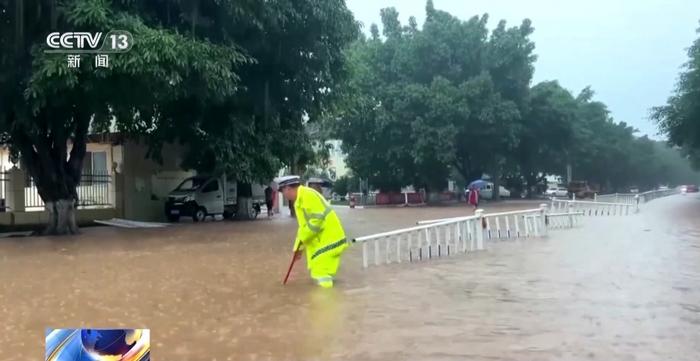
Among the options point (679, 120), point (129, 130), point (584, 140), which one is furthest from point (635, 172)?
point (129, 130)

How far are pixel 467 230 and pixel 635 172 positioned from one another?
7894cm

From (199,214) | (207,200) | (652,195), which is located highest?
(207,200)

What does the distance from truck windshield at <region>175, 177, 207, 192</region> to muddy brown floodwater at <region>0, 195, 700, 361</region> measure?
41.1 ft

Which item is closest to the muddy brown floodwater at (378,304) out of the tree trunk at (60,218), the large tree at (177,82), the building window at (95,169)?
the large tree at (177,82)

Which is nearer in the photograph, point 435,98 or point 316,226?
point 316,226

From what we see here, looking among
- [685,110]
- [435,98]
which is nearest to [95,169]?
[435,98]

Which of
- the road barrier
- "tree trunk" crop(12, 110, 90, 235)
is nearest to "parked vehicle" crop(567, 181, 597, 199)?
the road barrier

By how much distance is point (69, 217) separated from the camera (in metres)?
19.6

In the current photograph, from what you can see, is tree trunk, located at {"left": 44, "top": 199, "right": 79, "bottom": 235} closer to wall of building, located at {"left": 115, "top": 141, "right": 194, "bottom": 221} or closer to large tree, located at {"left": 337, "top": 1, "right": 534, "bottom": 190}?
wall of building, located at {"left": 115, "top": 141, "right": 194, "bottom": 221}

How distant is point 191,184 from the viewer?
26.9m

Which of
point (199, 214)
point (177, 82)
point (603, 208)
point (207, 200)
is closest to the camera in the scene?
point (177, 82)

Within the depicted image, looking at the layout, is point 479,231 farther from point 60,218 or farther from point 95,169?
point 95,169

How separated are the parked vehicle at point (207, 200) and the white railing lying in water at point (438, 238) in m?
12.5

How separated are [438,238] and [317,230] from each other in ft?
15.1
